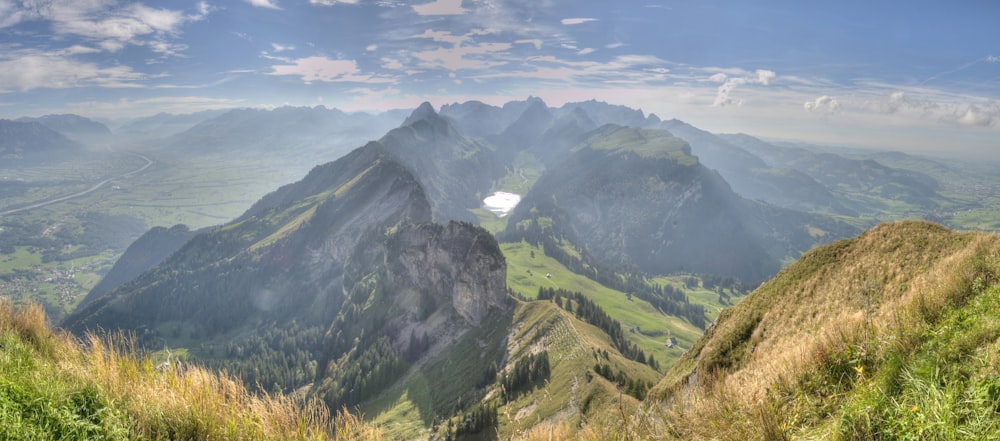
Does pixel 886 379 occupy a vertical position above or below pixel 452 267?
above

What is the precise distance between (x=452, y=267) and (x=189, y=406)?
153 metres

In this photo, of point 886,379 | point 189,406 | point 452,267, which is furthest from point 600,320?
point 189,406

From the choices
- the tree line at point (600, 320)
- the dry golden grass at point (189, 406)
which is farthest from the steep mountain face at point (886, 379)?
the tree line at point (600, 320)

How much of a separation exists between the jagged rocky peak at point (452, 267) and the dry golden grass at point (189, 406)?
138m

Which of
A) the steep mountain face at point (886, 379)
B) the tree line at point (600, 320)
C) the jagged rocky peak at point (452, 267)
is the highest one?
the steep mountain face at point (886, 379)

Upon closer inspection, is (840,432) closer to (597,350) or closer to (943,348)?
(943,348)

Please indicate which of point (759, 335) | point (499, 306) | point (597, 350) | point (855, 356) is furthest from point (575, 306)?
point (855, 356)

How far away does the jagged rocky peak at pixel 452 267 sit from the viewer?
14550 cm

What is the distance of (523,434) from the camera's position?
283 inches

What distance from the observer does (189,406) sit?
6371mm

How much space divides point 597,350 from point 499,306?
54490 millimetres

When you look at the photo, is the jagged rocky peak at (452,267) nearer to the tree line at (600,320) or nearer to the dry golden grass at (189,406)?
the tree line at (600,320)

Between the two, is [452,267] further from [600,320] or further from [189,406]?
[189,406]

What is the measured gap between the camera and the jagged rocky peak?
477ft
